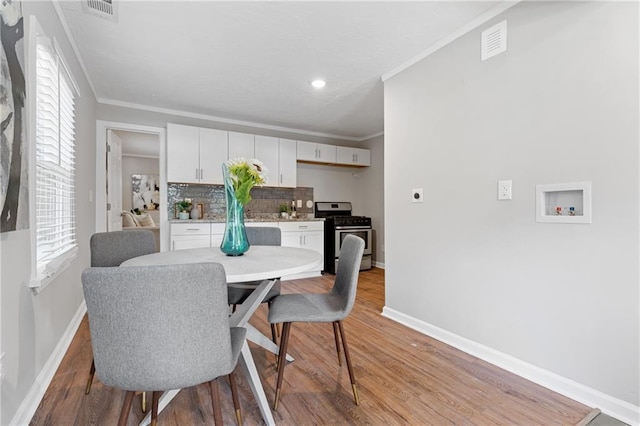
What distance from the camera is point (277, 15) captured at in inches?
80.7

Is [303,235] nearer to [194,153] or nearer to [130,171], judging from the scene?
[194,153]

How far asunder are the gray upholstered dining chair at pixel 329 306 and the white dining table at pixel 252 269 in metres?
0.13

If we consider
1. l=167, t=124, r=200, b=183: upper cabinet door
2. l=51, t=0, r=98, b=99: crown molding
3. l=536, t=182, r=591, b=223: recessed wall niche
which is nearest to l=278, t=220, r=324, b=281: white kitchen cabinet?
l=167, t=124, r=200, b=183: upper cabinet door

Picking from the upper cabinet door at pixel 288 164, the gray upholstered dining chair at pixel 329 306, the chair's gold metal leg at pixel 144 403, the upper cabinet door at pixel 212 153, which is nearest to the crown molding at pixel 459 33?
the gray upholstered dining chair at pixel 329 306

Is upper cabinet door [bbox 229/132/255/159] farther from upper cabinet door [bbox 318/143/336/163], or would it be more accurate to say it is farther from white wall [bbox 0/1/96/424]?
white wall [bbox 0/1/96/424]

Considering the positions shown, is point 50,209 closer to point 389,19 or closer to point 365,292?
point 389,19

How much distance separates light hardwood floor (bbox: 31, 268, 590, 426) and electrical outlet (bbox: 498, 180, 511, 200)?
1090 millimetres

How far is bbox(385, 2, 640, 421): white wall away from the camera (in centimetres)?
149

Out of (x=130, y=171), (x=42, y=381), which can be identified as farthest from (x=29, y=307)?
(x=130, y=171)

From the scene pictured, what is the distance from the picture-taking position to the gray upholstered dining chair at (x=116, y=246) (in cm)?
184

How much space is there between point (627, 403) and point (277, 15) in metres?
2.89

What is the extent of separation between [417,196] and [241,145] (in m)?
2.73

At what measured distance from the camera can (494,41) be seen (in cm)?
201

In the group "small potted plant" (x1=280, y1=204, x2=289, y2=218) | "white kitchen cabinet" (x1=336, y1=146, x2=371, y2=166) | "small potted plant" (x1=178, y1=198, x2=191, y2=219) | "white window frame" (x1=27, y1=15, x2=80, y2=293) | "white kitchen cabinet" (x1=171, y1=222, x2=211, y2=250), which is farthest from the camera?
"white kitchen cabinet" (x1=336, y1=146, x2=371, y2=166)
